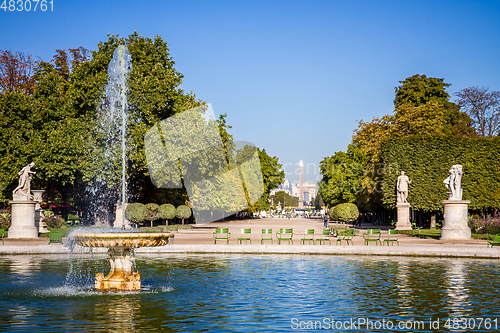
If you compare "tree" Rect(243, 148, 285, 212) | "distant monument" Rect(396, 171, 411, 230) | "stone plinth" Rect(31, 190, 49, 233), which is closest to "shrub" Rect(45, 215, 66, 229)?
"stone plinth" Rect(31, 190, 49, 233)

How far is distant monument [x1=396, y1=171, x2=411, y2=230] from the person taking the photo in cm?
4259

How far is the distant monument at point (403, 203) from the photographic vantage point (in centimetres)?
4259

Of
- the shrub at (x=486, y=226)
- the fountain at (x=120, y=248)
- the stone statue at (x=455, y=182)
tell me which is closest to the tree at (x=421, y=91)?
the shrub at (x=486, y=226)

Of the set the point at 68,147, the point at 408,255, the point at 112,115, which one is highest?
the point at 112,115

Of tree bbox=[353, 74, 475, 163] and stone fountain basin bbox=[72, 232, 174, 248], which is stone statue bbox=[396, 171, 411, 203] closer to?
tree bbox=[353, 74, 475, 163]

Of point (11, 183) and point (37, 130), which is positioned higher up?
point (37, 130)

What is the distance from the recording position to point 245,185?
76875 mm

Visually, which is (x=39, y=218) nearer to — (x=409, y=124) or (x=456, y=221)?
(x=456, y=221)

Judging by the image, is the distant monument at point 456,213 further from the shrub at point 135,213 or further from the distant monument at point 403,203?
the shrub at point 135,213

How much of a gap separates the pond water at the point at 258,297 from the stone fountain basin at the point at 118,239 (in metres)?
1.21

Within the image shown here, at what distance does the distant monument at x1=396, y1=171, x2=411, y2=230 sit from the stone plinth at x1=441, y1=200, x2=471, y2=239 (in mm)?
12472

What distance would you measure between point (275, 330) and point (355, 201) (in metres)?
59.6

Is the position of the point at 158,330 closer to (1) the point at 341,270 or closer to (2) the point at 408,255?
(1) the point at 341,270

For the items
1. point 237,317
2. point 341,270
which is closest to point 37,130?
point 341,270
